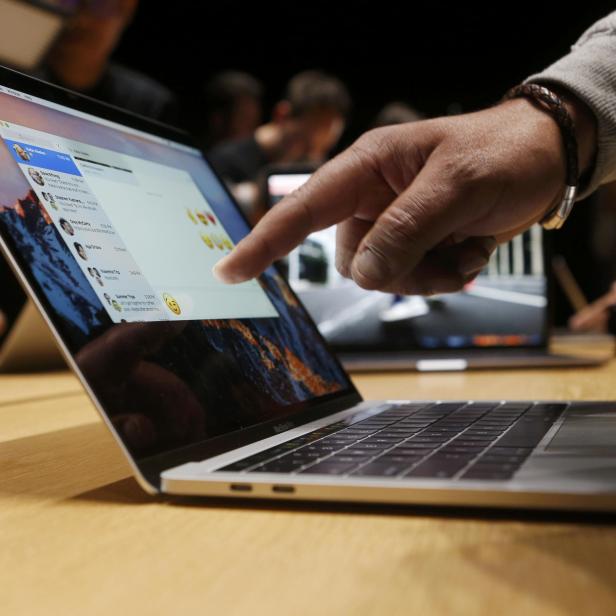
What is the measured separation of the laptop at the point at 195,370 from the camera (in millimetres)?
356

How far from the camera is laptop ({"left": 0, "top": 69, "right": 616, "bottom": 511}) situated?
356 millimetres

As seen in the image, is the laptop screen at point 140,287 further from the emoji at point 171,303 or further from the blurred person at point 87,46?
the blurred person at point 87,46

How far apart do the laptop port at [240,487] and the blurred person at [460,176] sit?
0.18 m

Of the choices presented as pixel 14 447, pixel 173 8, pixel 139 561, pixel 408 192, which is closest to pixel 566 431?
pixel 408 192

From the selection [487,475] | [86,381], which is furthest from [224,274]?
[487,475]

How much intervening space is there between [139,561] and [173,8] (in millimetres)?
4801

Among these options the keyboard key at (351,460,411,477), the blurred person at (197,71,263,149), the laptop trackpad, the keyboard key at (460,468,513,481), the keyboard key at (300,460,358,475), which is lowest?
the laptop trackpad

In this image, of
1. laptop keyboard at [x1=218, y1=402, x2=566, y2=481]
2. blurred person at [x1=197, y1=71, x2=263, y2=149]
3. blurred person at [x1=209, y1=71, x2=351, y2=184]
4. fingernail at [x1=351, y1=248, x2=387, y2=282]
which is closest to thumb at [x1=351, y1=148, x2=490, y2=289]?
fingernail at [x1=351, y1=248, x2=387, y2=282]

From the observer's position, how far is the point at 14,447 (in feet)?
1.94

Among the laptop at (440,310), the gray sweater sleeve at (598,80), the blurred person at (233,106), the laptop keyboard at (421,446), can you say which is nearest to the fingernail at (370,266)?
the laptop keyboard at (421,446)

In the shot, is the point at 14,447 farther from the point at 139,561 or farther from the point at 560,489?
the point at 560,489

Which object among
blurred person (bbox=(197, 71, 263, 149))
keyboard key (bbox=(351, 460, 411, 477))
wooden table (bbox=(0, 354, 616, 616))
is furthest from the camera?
blurred person (bbox=(197, 71, 263, 149))

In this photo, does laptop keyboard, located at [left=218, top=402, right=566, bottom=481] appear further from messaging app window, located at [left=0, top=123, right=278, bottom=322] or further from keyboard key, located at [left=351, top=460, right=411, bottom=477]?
messaging app window, located at [left=0, top=123, right=278, bottom=322]

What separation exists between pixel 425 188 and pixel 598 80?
8.0 inches
